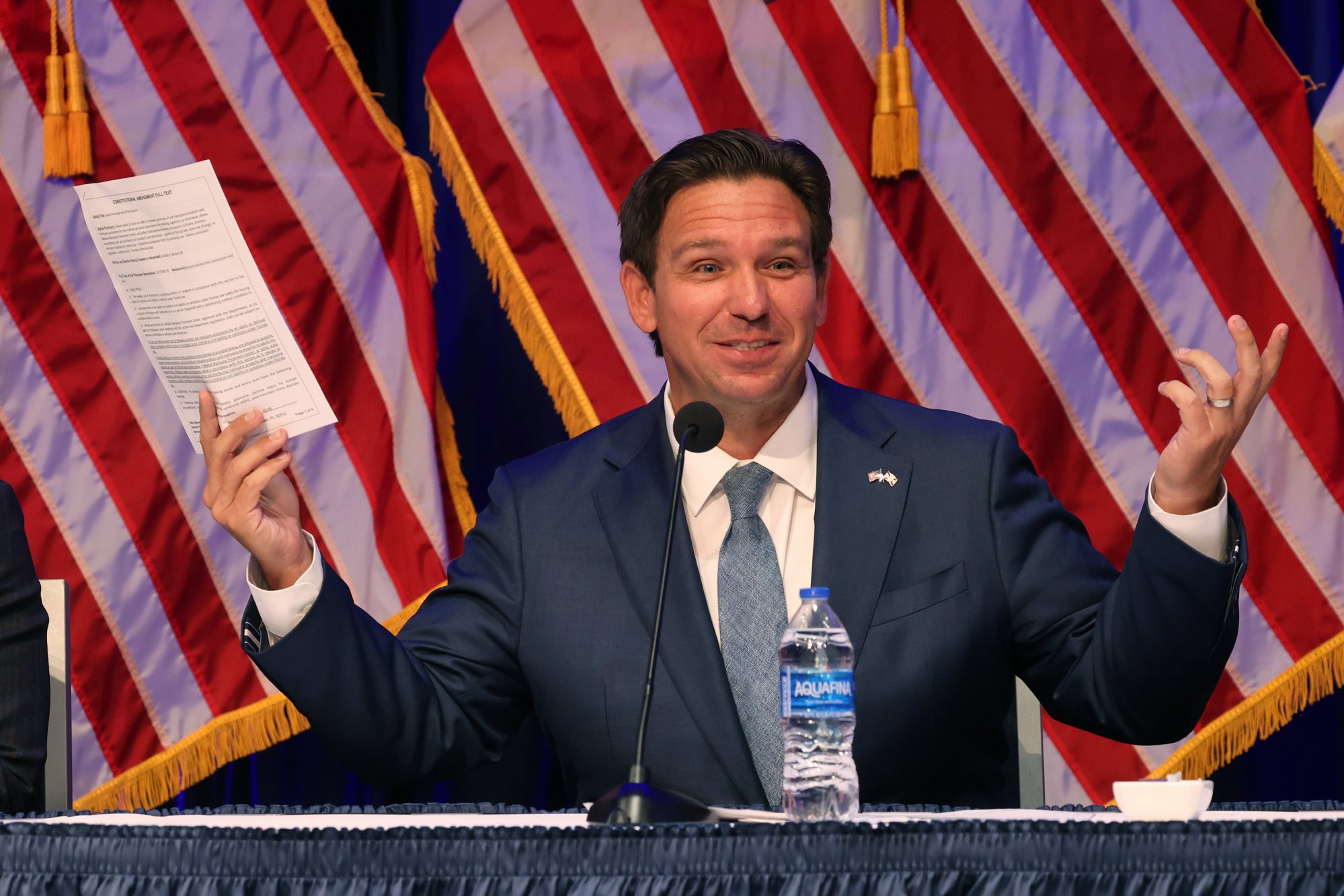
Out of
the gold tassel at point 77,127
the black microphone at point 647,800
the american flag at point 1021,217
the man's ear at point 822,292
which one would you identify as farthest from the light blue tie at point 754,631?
the gold tassel at point 77,127

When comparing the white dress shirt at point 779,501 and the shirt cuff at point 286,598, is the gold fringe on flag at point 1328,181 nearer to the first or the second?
the white dress shirt at point 779,501

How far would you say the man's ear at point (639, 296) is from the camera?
2.15 m

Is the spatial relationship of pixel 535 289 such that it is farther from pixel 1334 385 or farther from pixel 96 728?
pixel 1334 385

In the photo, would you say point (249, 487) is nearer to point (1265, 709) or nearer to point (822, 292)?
point (822, 292)

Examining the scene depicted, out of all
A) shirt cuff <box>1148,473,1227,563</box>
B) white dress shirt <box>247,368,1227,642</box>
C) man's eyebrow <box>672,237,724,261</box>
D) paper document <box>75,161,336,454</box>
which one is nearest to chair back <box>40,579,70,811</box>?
white dress shirt <box>247,368,1227,642</box>

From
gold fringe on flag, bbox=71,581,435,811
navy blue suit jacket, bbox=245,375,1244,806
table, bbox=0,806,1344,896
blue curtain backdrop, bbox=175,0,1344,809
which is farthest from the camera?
blue curtain backdrop, bbox=175,0,1344,809

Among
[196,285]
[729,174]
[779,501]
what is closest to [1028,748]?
[779,501]

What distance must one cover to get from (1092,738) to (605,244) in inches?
58.7

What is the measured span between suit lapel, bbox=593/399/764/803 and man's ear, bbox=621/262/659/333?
14 cm

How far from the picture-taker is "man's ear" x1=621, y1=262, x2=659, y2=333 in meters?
2.15

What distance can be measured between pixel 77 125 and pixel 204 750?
54.4 inches

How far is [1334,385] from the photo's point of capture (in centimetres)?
288

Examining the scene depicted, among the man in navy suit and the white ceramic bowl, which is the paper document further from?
the white ceramic bowl

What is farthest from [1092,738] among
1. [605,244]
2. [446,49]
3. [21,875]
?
[21,875]
